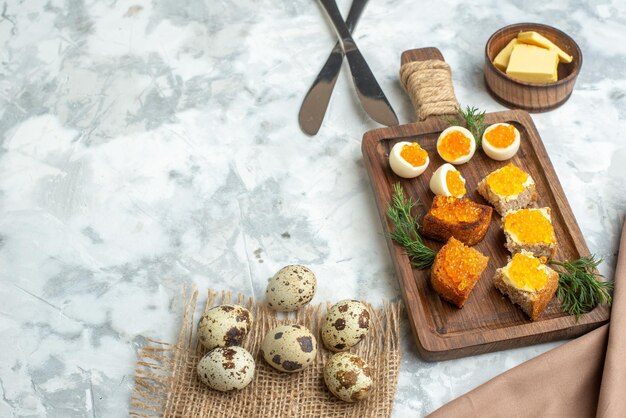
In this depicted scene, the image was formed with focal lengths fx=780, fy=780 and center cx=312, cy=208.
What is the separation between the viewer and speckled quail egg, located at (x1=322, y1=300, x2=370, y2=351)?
91.2 inches

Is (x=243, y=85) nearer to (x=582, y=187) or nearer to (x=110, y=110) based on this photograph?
(x=110, y=110)

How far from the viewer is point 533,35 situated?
9.81 feet

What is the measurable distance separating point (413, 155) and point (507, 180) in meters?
0.33

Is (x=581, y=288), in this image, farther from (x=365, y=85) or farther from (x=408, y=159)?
(x=365, y=85)

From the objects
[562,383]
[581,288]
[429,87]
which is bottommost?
[562,383]

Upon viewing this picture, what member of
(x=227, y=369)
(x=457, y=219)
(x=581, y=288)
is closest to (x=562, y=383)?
(x=581, y=288)

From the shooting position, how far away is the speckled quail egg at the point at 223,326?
2303 mm

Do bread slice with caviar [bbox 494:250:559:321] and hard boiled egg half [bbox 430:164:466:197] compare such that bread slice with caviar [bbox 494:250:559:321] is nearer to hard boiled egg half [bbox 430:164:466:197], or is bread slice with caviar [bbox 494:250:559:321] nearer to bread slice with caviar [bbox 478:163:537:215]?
bread slice with caviar [bbox 478:163:537:215]

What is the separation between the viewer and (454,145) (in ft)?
9.05

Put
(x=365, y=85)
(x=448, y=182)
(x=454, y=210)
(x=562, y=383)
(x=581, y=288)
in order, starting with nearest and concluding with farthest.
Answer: (x=562, y=383), (x=581, y=288), (x=454, y=210), (x=448, y=182), (x=365, y=85)

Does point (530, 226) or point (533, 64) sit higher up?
point (533, 64)

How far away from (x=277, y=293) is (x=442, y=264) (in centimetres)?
51

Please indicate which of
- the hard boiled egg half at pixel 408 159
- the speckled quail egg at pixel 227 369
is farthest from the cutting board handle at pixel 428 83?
the speckled quail egg at pixel 227 369

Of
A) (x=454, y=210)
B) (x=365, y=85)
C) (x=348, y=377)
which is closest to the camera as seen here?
(x=348, y=377)
